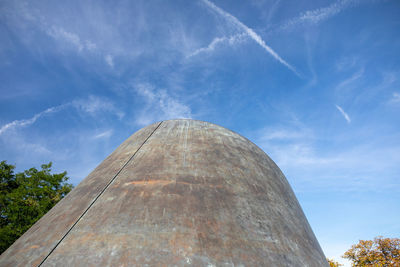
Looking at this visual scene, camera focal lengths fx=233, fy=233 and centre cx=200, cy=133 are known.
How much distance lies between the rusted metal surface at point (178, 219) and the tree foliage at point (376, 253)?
24.7 metres

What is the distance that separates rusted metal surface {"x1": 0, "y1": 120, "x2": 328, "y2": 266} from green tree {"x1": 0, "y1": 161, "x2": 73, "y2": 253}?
16.0 meters

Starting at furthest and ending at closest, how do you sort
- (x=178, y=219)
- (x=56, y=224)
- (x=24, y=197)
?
(x=24, y=197) → (x=56, y=224) → (x=178, y=219)

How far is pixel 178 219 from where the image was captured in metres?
3.77

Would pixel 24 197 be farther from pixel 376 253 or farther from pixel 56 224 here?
pixel 376 253

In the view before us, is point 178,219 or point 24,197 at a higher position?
point 24,197

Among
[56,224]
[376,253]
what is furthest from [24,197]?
[376,253]

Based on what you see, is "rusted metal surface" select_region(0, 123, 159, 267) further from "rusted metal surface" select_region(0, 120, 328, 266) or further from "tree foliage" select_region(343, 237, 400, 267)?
"tree foliage" select_region(343, 237, 400, 267)

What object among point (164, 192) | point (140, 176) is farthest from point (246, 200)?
point (140, 176)

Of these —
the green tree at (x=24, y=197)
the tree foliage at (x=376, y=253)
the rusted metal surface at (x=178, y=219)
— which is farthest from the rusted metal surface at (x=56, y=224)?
the tree foliage at (x=376, y=253)

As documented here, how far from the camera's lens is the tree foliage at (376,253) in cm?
2239

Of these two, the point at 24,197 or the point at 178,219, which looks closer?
the point at 178,219

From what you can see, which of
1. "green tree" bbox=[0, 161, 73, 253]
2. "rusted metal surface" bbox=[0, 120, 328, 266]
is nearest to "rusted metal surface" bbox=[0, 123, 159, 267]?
"rusted metal surface" bbox=[0, 120, 328, 266]

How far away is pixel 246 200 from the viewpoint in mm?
4531

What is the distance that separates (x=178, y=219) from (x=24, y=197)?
20286mm
